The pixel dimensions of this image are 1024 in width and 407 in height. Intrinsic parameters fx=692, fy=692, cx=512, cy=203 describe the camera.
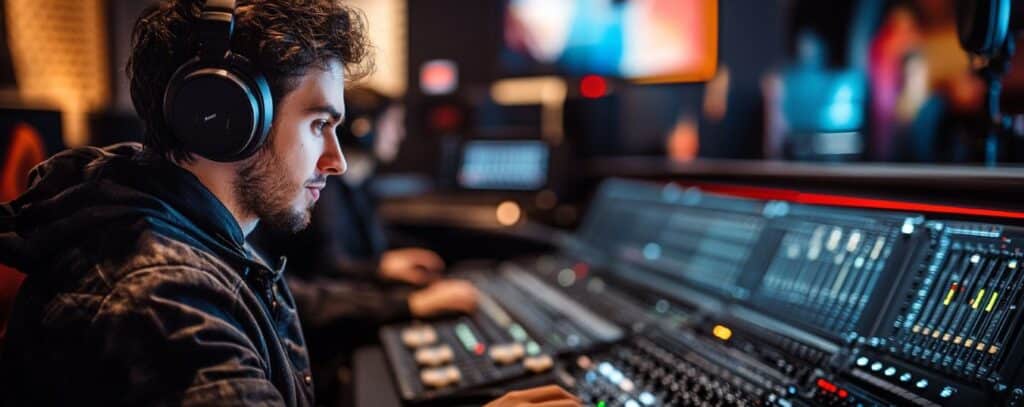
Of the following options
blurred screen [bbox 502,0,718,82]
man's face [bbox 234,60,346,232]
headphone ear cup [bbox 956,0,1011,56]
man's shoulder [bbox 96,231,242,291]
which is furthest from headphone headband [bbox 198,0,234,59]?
blurred screen [bbox 502,0,718,82]

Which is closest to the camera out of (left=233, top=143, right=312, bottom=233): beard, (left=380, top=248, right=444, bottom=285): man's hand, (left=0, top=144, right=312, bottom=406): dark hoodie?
(left=0, top=144, right=312, bottom=406): dark hoodie

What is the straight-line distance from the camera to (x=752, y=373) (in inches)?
39.1

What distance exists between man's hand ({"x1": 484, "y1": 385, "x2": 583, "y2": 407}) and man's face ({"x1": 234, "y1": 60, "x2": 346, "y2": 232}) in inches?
14.9

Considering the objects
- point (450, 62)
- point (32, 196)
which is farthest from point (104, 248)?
point (450, 62)

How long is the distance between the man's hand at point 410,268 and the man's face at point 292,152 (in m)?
1.32

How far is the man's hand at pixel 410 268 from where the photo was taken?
88.9 inches

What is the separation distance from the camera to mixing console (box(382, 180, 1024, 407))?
0.82 meters

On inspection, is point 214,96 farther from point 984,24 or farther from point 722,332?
point 984,24

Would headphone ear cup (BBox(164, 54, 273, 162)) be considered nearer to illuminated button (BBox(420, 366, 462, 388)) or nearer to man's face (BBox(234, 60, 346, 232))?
man's face (BBox(234, 60, 346, 232))

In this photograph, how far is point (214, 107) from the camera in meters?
0.82

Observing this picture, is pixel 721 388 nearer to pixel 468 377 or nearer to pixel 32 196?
pixel 468 377

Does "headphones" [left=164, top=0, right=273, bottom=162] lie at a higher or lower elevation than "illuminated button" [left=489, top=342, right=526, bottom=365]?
higher

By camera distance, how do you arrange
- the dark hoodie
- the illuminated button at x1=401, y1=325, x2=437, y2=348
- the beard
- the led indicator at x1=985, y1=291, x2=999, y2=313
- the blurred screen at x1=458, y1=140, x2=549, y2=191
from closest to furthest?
the dark hoodie, the led indicator at x1=985, y1=291, x2=999, y2=313, the beard, the illuminated button at x1=401, y1=325, x2=437, y2=348, the blurred screen at x1=458, y1=140, x2=549, y2=191

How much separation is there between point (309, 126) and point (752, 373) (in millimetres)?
708
